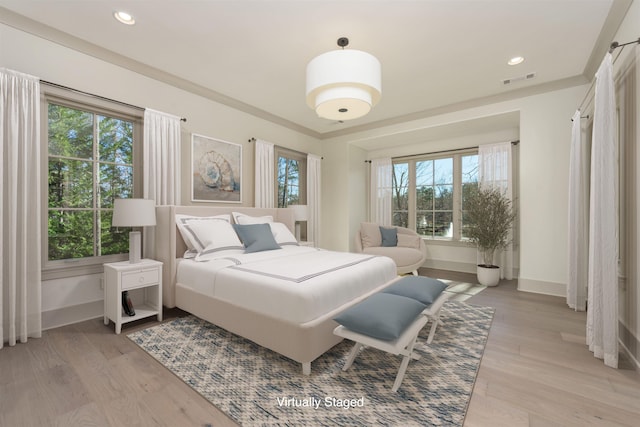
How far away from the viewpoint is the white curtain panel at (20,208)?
2.25 metres

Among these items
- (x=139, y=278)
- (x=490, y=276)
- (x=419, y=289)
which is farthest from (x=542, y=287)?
(x=139, y=278)

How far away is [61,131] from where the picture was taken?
2.71m

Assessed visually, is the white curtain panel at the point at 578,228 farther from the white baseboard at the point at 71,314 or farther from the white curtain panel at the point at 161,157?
the white baseboard at the point at 71,314

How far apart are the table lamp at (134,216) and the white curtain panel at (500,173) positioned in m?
5.03

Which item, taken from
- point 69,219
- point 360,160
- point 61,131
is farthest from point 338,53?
point 360,160

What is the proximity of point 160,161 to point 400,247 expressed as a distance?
3.89 meters

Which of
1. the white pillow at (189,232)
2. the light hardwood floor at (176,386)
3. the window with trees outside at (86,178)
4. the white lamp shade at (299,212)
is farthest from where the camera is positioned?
the white lamp shade at (299,212)

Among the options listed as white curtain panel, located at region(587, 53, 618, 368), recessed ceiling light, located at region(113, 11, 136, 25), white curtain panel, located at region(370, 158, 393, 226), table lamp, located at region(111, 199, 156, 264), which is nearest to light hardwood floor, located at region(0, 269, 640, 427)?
white curtain panel, located at region(587, 53, 618, 368)

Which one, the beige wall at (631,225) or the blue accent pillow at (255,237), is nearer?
the beige wall at (631,225)

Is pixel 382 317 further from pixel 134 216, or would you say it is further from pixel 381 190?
pixel 381 190

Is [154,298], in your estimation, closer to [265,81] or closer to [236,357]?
[236,357]

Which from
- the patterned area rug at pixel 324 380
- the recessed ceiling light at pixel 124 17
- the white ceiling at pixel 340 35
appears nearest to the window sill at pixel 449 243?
the white ceiling at pixel 340 35

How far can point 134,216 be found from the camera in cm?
260

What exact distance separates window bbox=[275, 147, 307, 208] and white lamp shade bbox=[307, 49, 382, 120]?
2.84 meters
